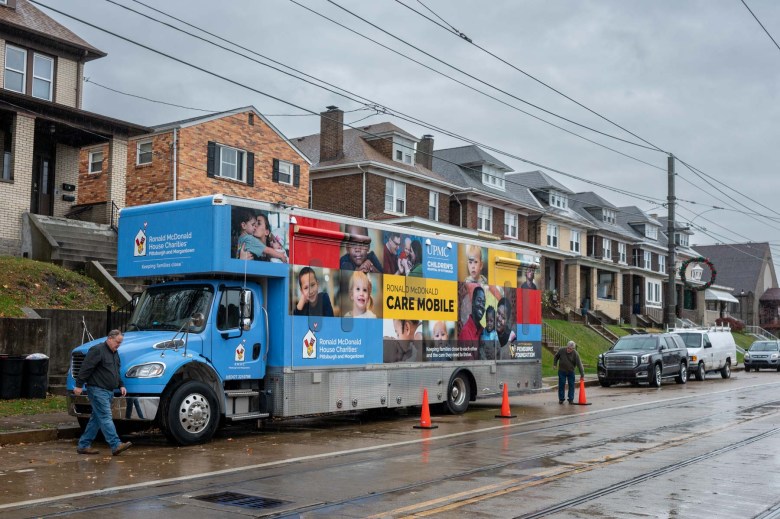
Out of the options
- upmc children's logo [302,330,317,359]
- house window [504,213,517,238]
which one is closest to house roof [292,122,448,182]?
house window [504,213,517,238]

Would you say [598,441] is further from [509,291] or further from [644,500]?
[509,291]

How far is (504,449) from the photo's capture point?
12.6m

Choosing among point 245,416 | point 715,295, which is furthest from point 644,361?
point 715,295

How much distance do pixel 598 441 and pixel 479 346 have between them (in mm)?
5409

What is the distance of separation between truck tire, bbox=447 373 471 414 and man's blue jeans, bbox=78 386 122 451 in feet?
26.2

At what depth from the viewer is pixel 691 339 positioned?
33.2 metres

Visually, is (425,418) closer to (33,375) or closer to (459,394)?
(459,394)

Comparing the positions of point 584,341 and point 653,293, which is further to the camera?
point 653,293

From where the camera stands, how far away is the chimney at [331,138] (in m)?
43.2

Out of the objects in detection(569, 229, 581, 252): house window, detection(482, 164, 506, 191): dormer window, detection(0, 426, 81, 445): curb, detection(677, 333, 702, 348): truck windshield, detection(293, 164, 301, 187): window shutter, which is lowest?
detection(0, 426, 81, 445): curb

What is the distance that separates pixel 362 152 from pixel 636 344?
18.3m

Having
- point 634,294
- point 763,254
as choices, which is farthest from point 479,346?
point 763,254

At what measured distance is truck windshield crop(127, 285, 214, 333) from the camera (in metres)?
13.4

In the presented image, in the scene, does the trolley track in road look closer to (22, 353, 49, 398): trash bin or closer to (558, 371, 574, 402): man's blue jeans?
(558, 371, 574, 402): man's blue jeans
